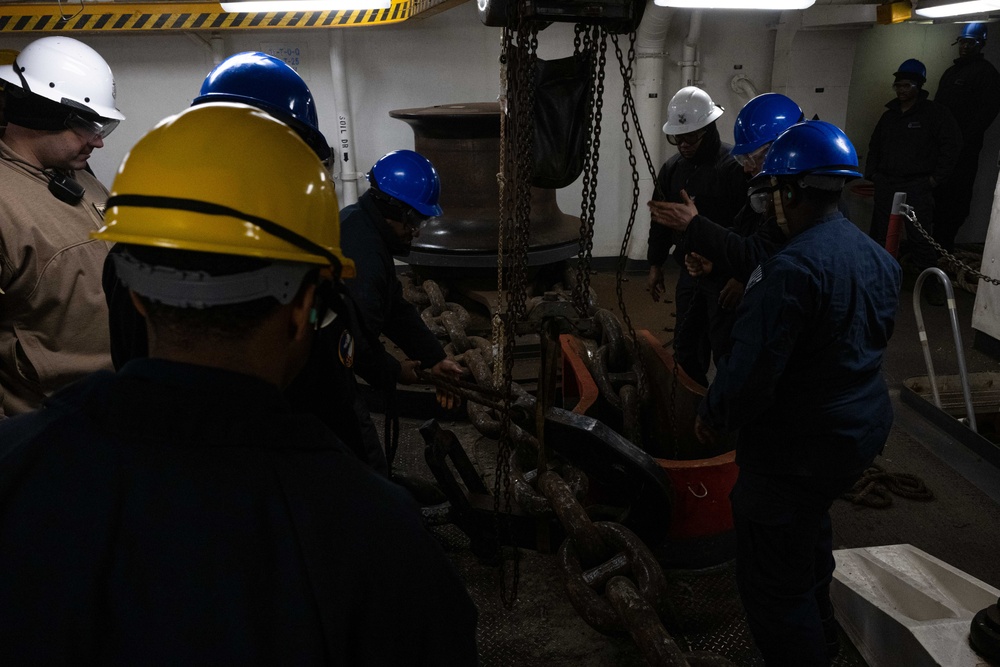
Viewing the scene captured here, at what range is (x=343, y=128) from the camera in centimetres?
721

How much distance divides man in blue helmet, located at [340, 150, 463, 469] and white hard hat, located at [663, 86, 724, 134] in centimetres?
179

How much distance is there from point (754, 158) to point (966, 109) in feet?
18.9

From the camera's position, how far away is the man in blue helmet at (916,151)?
21.9ft

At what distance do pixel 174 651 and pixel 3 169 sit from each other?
6.42 ft

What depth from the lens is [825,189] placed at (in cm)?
220

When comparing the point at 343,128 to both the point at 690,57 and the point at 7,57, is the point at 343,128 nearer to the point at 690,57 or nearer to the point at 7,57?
the point at 690,57

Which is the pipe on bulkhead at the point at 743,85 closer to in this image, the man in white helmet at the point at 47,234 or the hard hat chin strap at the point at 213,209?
the man in white helmet at the point at 47,234

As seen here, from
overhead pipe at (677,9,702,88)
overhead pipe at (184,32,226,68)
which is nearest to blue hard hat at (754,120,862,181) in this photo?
overhead pipe at (677,9,702,88)

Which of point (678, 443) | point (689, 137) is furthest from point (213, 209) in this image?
point (689, 137)

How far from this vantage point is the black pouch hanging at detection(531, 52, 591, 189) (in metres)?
2.16

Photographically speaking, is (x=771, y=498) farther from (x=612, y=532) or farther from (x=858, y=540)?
(x=858, y=540)

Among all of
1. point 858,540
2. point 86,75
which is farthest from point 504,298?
A: point 86,75

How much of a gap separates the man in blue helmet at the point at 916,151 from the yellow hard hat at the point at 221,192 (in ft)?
23.8

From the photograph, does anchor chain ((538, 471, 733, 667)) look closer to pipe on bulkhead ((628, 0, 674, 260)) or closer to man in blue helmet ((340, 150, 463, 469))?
man in blue helmet ((340, 150, 463, 469))
